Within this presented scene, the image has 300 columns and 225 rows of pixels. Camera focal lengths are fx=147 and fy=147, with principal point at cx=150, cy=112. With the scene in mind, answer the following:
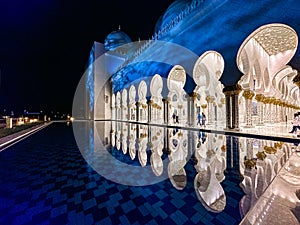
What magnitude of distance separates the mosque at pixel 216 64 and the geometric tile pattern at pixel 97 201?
6.79 m

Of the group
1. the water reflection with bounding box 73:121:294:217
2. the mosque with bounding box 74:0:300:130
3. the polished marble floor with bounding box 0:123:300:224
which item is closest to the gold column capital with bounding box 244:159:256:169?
the water reflection with bounding box 73:121:294:217

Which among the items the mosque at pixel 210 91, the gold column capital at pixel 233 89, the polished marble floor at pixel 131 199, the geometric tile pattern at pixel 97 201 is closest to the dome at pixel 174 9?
the mosque at pixel 210 91

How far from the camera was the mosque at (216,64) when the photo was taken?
665 cm

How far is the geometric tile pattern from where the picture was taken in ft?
4.56

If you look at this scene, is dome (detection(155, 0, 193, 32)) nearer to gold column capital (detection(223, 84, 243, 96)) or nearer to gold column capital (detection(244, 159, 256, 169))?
gold column capital (detection(223, 84, 243, 96))

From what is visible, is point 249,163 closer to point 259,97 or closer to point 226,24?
point 226,24

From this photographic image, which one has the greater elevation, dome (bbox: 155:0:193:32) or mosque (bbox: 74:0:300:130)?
dome (bbox: 155:0:193:32)

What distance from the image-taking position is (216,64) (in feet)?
44.3

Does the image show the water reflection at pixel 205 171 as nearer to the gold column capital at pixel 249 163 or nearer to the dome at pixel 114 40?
the gold column capital at pixel 249 163

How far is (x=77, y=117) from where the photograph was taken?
26.2 m

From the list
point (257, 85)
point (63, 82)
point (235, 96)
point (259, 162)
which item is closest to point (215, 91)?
point (257, 85)

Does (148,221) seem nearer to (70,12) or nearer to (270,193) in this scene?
(270,193)

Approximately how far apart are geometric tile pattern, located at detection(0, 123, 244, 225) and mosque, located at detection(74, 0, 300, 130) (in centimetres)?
679

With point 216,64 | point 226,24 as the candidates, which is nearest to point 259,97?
point 216,64
